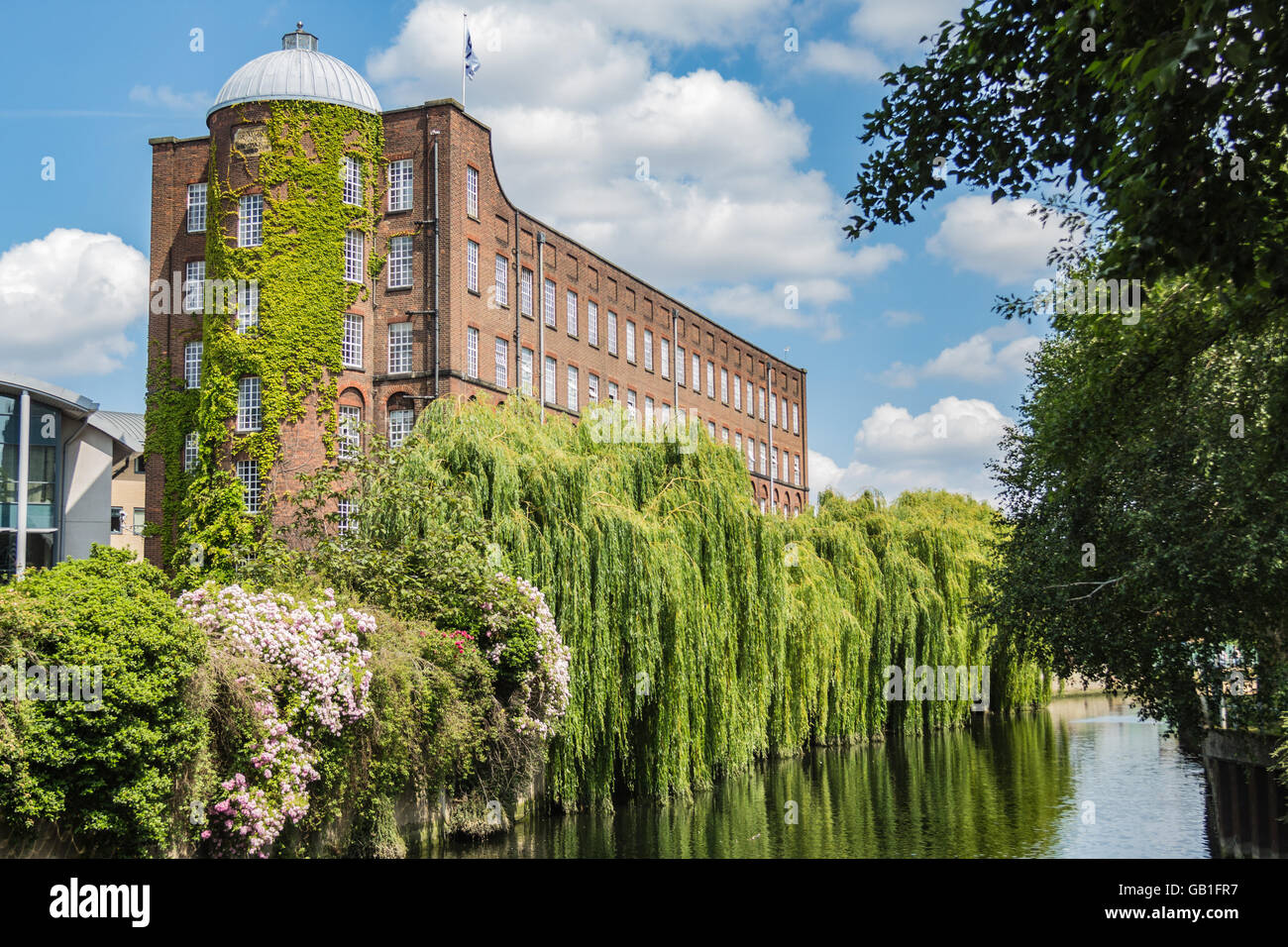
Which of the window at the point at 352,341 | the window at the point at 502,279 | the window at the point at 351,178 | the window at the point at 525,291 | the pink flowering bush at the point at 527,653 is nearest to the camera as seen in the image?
the pink flowering bush at the point at 527,653

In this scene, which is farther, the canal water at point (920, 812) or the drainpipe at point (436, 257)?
the drainpipe at point (436, 257)

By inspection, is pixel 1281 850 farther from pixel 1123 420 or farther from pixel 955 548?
pixel 955 548

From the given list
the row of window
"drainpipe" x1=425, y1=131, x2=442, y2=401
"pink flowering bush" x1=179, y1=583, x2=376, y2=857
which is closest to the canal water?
"pink flowering bush" x1=179, y1=583, x2=376, y2=857

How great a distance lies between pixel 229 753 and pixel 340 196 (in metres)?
34.2

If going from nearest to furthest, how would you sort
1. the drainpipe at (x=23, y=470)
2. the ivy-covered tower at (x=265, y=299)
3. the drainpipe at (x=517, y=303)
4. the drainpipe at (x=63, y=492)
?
1. the drainpipe at (x=23, y=470)
2. the drainpipe at (x=63, y=492)
3. the ivy-covered tower at (x=265, y=299)
4. the drainpipe at (x=517, y=303)

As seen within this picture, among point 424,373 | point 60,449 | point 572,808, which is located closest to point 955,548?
point 424,373

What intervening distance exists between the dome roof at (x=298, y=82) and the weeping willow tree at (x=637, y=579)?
25.1m

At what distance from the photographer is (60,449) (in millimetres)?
39719

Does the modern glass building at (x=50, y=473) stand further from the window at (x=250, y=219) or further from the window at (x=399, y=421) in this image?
the window at (x=399, y=421)

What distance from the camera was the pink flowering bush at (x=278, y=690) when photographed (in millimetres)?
13594

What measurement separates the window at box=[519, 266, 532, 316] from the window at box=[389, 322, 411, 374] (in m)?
6.42

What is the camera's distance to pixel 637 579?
23.1m

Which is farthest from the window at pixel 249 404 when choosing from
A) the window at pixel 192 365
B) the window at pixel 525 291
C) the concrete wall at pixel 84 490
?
the window at pixel 525 291

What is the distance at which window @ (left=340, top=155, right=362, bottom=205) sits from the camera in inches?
1763
